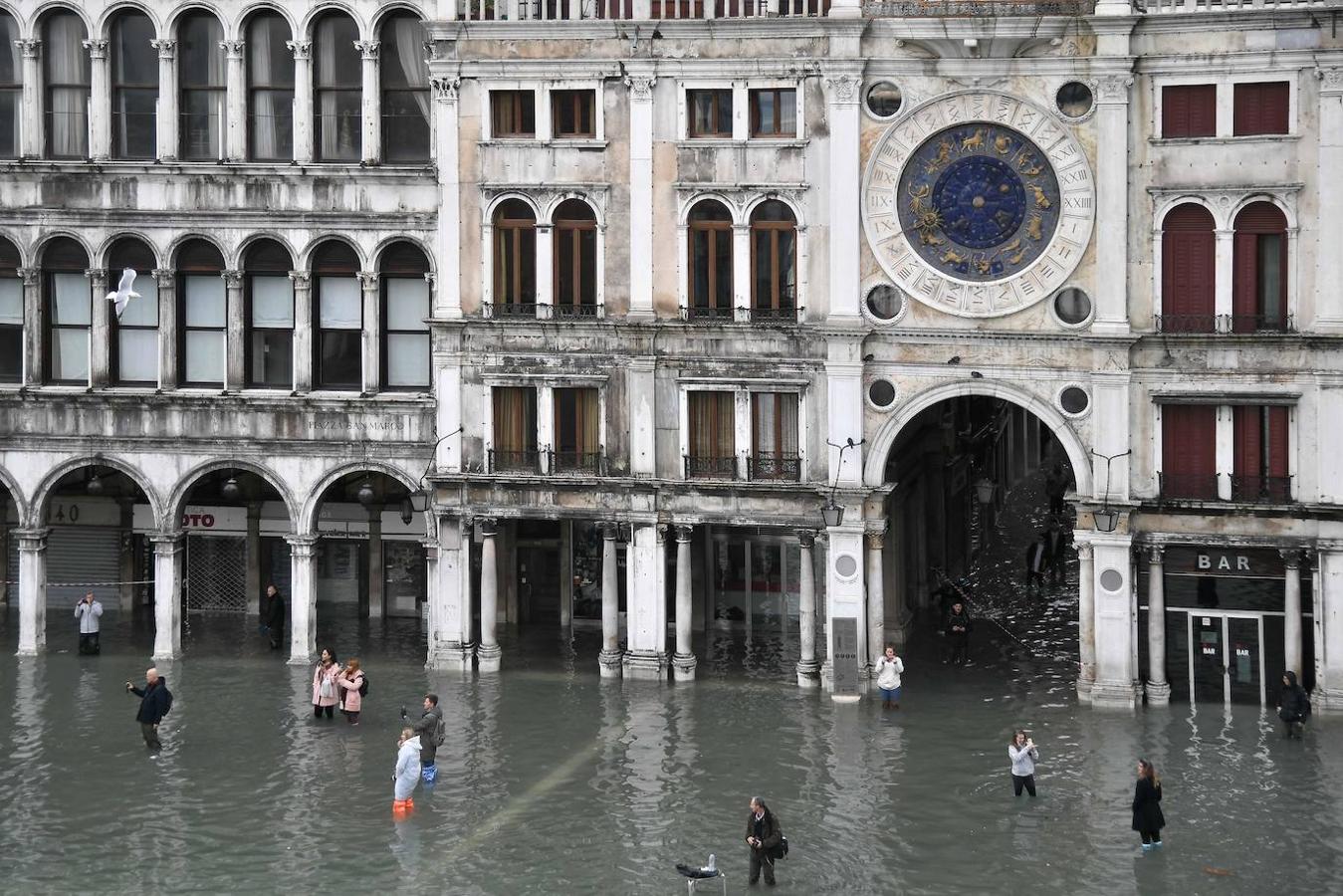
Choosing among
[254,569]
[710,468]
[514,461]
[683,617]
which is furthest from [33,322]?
[683,617]

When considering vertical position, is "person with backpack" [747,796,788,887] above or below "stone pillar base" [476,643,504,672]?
below

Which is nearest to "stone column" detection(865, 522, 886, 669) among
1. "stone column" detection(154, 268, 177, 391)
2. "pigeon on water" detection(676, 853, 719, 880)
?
"pigeon on water" detection(676, 853, 719, 880)

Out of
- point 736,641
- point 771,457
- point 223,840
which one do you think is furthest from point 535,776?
point 736,641

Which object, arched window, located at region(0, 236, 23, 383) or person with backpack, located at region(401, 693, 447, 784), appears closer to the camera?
person with backpack, located at region(401, 693, 447, 784)

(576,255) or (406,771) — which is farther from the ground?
(576,255)

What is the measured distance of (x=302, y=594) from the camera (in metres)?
51.2

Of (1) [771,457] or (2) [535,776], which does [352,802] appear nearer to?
(2) [535,776]

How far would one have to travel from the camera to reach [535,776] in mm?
40844

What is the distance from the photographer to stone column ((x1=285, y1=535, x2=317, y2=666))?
51.2 meters

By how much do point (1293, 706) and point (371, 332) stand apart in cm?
2359

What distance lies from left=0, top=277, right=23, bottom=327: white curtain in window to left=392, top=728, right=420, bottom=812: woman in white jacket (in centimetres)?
2028

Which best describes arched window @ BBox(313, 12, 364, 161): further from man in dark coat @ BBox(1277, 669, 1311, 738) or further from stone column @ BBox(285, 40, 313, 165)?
man in dark coat @ BBox(1277, 669, 1311, 738)

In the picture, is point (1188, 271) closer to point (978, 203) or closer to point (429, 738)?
point (978, 203)

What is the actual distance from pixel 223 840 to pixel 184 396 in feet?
56.6
